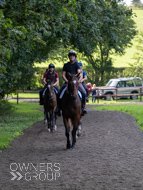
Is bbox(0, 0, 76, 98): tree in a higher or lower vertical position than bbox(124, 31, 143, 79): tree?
higher

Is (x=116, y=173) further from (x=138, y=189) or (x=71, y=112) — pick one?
(x=71, y=112)

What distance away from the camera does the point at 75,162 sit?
10.0 m

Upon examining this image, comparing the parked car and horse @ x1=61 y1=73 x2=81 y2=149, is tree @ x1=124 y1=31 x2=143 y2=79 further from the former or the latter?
horse @ x1=61 y1=73 x2=81 y2=149

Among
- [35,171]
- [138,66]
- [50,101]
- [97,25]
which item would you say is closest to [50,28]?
[50,101]

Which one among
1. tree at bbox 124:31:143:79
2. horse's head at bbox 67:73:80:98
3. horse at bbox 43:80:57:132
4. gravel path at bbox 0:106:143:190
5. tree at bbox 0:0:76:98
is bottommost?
gravel path at bbox 0:106:143:190

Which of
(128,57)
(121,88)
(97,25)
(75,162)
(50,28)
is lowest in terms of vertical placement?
(75,162)

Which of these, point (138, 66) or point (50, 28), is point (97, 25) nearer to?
point (50, 28)

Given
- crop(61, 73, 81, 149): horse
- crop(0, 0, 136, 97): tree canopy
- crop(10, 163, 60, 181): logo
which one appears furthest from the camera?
crop(0, 0, 136, 97): tree canopy

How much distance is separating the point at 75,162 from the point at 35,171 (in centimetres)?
135

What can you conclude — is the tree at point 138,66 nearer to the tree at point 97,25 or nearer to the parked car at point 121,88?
the tree at point 97,25

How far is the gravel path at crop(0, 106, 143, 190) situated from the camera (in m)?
7.93

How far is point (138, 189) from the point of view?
7477 millimetres

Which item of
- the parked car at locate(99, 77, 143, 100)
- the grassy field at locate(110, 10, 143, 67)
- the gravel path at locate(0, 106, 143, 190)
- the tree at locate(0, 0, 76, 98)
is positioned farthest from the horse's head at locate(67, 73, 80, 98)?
the grassy field at locate(110, 10, 143, 67)

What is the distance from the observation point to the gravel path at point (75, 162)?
26.0 ft
